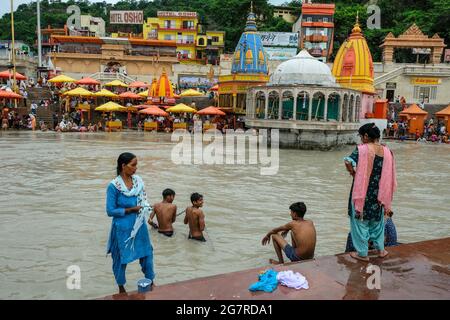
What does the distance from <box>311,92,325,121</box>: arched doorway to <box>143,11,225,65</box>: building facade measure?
1460 inches

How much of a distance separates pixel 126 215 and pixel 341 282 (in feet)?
7.58

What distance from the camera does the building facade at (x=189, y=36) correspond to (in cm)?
5872

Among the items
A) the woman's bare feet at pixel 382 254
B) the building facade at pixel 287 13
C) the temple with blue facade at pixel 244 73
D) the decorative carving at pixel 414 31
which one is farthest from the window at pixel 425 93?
the woman's bare feet at pixel 382 254

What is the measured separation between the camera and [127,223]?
4.30 meters

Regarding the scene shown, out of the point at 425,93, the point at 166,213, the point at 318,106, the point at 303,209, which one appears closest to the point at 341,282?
the point at 303,209

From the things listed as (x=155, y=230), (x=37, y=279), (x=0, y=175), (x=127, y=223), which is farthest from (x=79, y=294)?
(x=0, y=175)

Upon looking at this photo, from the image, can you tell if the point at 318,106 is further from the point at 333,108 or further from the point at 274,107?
the point at 274,107

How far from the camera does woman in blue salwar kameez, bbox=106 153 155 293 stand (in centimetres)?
423

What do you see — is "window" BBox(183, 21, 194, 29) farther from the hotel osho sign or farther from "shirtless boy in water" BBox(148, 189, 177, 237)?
"shirtless boy in water" BBox(148, 189, 177, 237)

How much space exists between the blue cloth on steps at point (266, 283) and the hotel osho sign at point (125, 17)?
66958 millimetres

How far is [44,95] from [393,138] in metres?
25.2

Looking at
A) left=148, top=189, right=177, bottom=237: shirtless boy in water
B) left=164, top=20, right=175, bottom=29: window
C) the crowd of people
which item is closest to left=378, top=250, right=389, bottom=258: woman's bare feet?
the crowd of people

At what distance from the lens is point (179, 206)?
9.22 m

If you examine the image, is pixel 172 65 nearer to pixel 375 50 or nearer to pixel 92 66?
pixel 92 66
